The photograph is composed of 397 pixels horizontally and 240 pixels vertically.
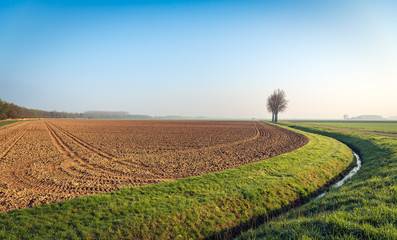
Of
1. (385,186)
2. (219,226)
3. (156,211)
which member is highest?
(385,186)

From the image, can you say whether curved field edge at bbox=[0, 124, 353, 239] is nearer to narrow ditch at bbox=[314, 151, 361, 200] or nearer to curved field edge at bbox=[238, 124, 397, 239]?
narrow ditch at bbox=[314, 151, 361, 200]

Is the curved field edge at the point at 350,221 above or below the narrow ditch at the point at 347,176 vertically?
above

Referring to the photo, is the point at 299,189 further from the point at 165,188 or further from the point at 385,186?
the point at 165,188

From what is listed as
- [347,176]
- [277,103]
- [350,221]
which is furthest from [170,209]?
[277,103]

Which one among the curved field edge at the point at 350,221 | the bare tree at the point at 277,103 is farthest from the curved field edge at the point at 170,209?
the bare tree at the point at 277,103

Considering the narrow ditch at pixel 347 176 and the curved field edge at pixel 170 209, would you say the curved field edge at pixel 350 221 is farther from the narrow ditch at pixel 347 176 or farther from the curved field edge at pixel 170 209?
the narrow ditch at pixel 347 176

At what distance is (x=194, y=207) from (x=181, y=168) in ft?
19.6

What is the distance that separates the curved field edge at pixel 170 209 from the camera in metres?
6.23

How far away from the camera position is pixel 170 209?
739 cm

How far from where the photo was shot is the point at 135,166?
13992 mm

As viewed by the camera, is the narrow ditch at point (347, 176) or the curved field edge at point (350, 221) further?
the narrow ditch at point (347, 176)

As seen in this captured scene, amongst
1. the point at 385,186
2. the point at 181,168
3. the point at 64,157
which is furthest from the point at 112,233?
the point at 64,157

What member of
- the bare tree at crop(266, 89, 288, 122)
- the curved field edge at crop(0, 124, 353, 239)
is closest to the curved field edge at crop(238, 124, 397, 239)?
the curved field edge at crop(0, 124, 353, 239)

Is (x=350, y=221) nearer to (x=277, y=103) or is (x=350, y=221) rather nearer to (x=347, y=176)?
(x=347, y=176)
